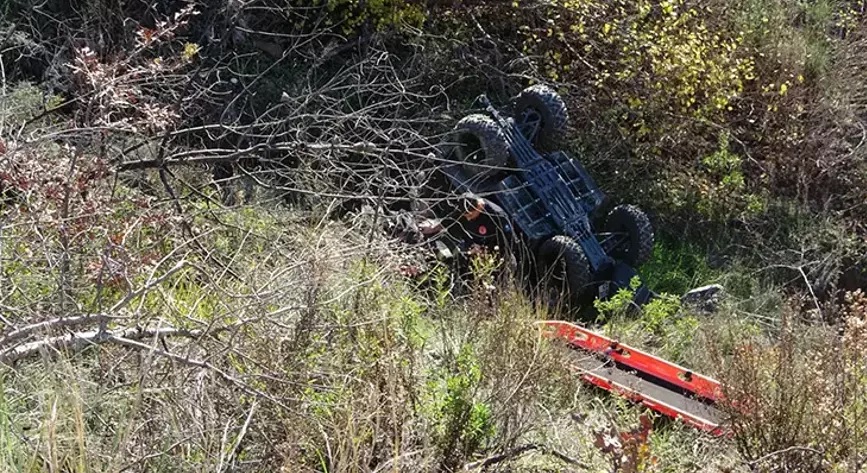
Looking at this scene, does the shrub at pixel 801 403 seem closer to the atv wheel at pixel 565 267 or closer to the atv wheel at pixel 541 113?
the atv wheel at pixel 565 267

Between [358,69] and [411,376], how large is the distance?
11.9ft

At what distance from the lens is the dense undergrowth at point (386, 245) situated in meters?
3.02

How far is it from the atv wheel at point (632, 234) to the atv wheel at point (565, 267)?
1.82 ft

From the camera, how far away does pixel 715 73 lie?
7.29 m

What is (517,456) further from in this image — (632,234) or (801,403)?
(632,234)

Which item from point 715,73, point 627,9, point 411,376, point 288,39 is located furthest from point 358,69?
point 411,376

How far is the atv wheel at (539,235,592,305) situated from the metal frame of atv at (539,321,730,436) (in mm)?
919

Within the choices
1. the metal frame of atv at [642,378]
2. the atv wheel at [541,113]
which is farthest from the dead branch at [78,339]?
the atv wheel at [541,113]

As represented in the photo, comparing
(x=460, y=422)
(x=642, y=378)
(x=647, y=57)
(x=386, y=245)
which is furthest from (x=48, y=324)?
(x=647, y=57)

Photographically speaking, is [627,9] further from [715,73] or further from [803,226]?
[803,226]

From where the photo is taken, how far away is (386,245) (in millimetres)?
4223

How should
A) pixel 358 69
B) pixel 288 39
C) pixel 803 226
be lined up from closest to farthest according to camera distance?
pixel 358 69 < pixel 288 39 < pixel 803 226

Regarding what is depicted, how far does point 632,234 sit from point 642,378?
1.91 metres

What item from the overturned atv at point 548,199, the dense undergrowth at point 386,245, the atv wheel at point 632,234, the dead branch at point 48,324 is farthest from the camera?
the atv wheel at point 632,234
